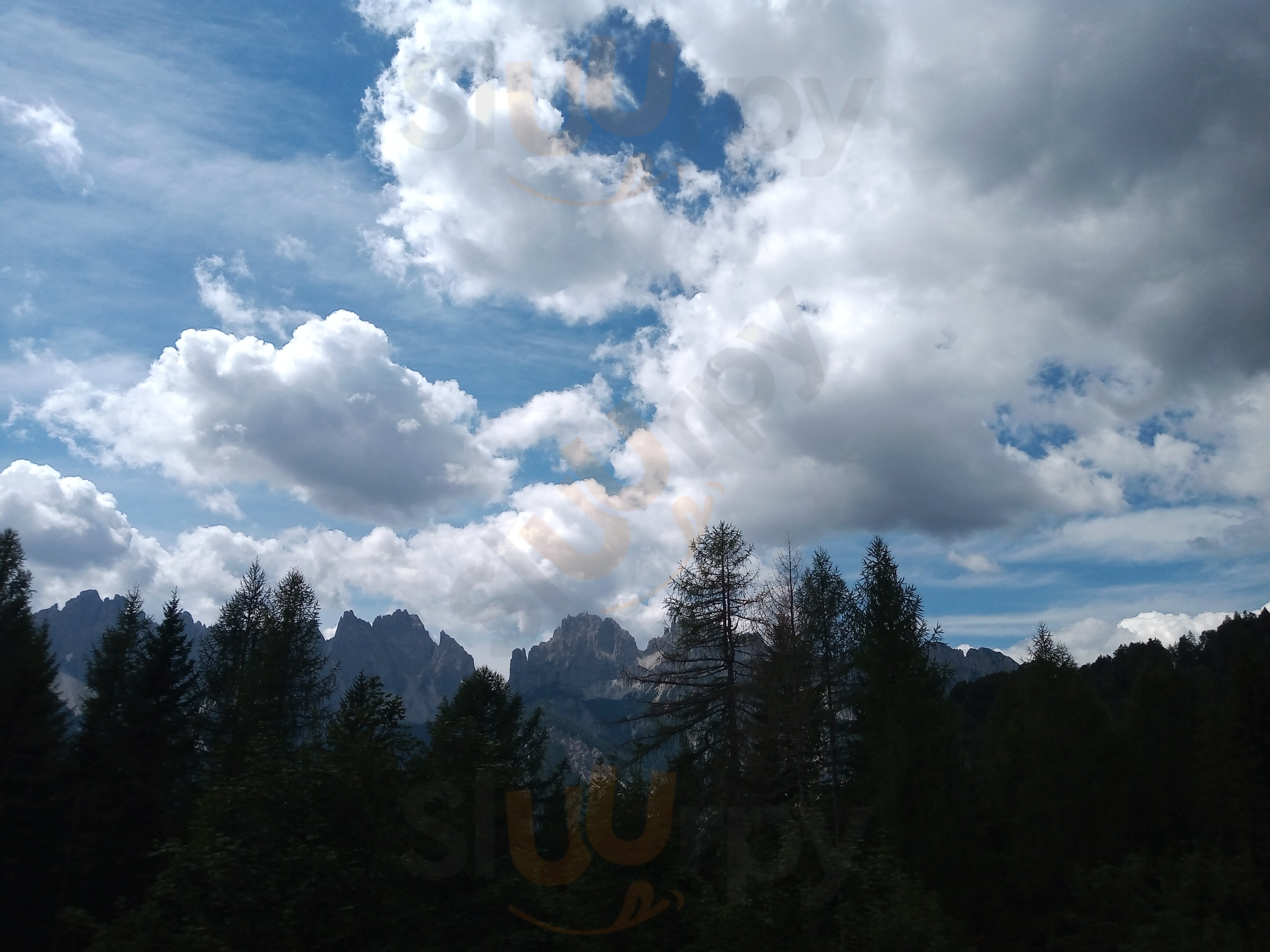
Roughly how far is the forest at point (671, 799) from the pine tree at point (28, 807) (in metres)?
0.09

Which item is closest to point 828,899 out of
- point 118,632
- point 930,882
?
point 930,882

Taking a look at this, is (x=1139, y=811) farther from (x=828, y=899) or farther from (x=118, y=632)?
(x=118, y=632)

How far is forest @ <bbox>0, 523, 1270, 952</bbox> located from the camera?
12227mm

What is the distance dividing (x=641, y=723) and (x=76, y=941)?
20802 millimetres

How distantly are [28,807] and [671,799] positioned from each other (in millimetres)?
25129

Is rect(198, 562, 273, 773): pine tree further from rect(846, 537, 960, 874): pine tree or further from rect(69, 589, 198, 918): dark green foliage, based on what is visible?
rect(846, 537, 960, 874): pine tree

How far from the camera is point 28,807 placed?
1064 inches

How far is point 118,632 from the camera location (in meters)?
39.1

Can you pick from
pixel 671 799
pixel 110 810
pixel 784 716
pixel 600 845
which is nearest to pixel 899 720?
pixel 784 716

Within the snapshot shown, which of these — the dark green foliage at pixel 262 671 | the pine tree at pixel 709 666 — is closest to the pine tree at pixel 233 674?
the dark green foliage at pixel 262 671

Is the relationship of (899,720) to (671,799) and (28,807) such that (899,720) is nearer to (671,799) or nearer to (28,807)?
(671,799)

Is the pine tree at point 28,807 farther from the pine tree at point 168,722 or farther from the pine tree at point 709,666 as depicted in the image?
the pine tree at point 709,666

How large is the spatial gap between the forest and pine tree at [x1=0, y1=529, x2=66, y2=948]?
9cm

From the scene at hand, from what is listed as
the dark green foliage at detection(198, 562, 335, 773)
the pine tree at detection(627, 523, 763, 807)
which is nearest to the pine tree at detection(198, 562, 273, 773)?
the dark green foliage at detection(198, 562, 335, 773)
